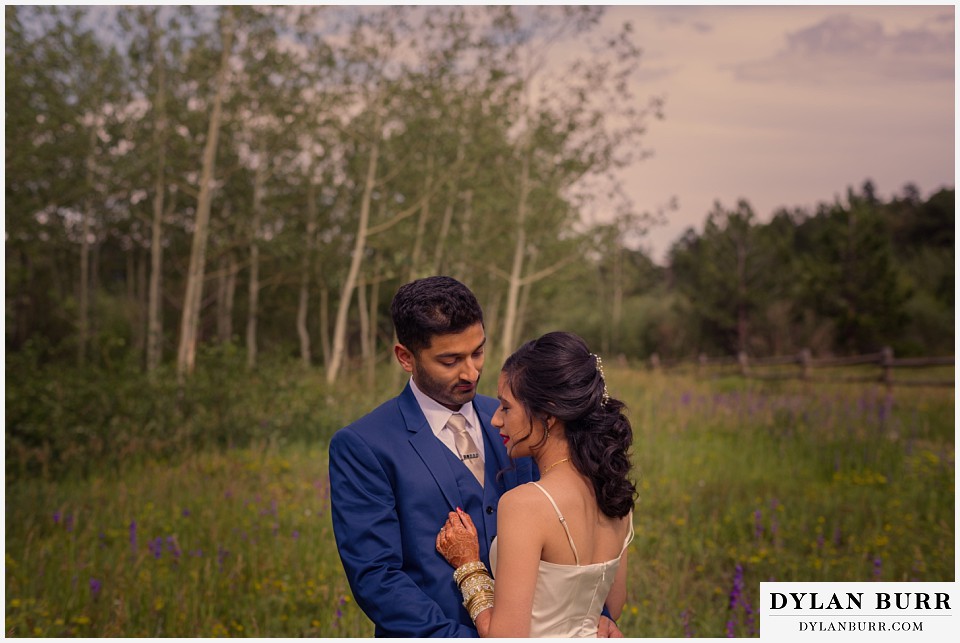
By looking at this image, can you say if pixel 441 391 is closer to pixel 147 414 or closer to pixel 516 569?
pixel 516 569

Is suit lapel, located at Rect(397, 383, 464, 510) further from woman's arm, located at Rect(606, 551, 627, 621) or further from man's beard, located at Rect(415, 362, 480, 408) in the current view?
woman's arm, located at Rect(606, 551, 627, 621)

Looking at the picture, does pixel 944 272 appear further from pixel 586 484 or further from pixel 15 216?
pixel 586 484

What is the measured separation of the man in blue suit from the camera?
2.47m

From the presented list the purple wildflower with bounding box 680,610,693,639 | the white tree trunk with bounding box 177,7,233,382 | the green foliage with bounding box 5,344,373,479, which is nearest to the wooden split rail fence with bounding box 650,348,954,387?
the green foliage with bounding box 5,344,373,479

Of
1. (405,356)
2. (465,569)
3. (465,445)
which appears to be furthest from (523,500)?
(405,356)

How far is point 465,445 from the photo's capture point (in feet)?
9.00

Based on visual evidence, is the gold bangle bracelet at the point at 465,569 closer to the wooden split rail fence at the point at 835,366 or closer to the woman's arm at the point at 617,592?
the woman's arm at the point at 617,592

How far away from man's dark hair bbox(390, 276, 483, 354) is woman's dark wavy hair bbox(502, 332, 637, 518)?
0.70 feet

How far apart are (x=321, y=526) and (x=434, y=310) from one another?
5.16 metres

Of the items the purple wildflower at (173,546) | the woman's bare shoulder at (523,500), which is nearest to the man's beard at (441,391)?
the woman's bare shoulder at (523,500)

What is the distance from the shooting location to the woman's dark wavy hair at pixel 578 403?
2.44m

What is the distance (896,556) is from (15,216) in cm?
1717

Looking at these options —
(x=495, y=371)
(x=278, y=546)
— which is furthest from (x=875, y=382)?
(x=278, y=546)

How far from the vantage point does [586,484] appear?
2.52m
